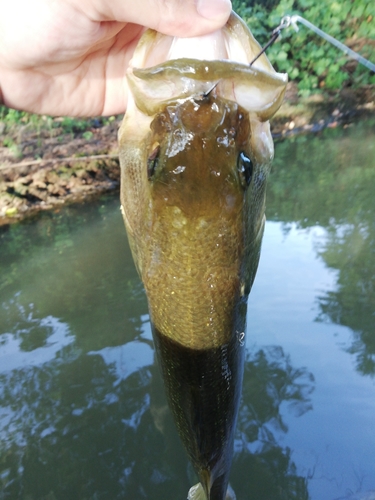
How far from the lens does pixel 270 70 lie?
1.08m

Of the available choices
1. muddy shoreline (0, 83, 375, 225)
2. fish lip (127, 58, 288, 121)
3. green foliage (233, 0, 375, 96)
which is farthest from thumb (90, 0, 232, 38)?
green foliage (233, 0, 375, 96)

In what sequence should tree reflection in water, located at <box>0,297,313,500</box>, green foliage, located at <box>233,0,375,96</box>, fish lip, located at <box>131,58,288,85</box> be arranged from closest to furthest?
fish lip, located at <box>131,58,288,85</box>
tree reflection in water, located at <box>0,297,313,500</box>
green foliage, located at <box>233,0,375,96</box>

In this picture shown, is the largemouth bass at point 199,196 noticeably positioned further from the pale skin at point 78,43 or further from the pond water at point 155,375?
the pond water at point 155,375

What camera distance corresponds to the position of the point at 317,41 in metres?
12.2

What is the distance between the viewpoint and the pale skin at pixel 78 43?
3.81ft

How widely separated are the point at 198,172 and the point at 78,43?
98cm

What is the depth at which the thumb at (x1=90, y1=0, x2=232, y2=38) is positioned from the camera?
1.11 metres

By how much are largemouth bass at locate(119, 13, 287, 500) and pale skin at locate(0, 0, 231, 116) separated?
0.06 metres

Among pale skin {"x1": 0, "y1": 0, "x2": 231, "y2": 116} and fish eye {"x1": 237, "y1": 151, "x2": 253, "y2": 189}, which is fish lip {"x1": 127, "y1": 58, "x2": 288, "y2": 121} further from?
pale skin {"x1": 0, "y1": 0, "x2": 231, "y2": 116}

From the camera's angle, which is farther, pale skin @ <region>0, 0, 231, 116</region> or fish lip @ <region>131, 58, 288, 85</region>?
pale skin @ <region>0, 0, 231, 116</region>

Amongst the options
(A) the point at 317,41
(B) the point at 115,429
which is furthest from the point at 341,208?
(A) the point at 317,41

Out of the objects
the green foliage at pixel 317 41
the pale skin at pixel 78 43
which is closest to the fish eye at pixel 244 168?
the pale skin at pixel 78 43

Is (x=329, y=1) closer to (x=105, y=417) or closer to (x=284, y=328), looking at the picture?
(x=284, y=328)

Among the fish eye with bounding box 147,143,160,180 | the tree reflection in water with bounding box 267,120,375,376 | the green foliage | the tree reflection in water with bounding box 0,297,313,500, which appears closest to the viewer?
the fish eye with bounding box 147,143,160,180
